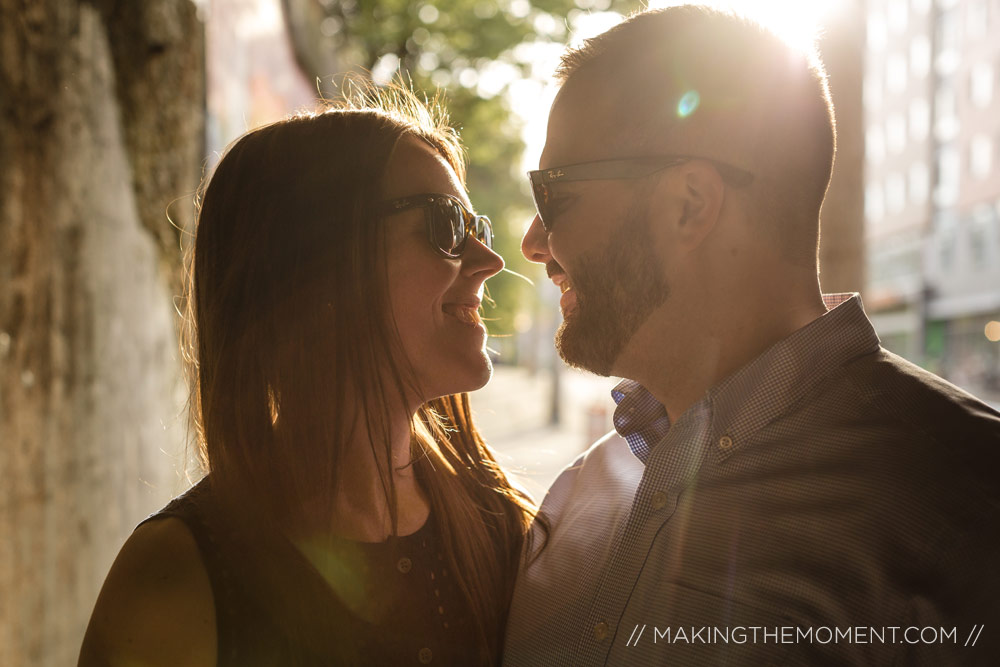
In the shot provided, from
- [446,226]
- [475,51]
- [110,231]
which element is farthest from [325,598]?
[475,51]

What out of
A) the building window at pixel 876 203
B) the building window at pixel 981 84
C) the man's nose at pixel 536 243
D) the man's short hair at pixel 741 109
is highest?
the building window at pixel 981 84

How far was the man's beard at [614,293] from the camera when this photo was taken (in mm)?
2357

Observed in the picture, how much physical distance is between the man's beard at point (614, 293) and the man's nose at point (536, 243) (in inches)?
9.0

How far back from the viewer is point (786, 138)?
7.34 ft

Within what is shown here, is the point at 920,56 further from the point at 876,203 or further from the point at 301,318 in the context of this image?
the point at 301,318

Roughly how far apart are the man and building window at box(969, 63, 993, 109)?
1445 inches

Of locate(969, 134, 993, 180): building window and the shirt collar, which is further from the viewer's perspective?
locate(969, 134, 993, 180): building window

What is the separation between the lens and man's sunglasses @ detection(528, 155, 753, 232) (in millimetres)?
2258

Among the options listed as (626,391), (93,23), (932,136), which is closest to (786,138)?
(626,391)

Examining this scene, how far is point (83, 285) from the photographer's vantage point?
388 centimetres

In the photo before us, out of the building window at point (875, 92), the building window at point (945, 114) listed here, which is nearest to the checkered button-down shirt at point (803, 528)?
the building window at point (945, 114)

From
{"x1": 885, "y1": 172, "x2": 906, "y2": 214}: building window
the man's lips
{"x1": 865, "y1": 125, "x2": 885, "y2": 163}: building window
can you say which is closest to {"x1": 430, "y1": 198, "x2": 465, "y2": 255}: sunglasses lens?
the man's lips

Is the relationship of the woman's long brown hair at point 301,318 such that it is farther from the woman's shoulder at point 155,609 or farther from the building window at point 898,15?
the building window at point 898,15

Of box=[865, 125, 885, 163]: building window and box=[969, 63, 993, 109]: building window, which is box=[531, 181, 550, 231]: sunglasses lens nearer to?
box=[969, 63, 993, 109]: building window
